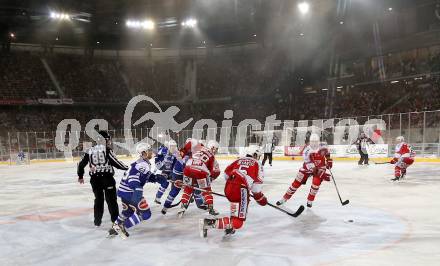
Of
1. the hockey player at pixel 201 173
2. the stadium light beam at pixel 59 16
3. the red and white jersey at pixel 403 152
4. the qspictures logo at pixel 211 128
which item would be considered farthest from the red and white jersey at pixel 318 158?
the stadium light beam at pixel 59 16

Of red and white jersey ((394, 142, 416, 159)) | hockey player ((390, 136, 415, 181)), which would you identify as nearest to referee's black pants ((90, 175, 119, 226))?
hockey player ((390, 136, 415, 181))

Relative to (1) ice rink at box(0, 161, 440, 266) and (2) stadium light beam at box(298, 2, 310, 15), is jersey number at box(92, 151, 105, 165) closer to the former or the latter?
(1) ice rink at box(0, 161, 440, 266)

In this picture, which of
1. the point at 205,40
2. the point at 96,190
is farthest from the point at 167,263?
the point at 205,40

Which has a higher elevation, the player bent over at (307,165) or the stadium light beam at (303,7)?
the stadium light beam at (303,7)

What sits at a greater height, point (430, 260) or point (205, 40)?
point (205, 40)

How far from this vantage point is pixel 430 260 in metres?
4.71

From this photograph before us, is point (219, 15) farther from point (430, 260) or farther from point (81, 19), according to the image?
point (430, 260)

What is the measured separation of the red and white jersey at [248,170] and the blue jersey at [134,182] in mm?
1267

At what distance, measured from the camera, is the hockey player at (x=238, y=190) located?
581 centimetres

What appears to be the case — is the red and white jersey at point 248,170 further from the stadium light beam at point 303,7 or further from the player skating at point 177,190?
the stadium light beam at point 303,7

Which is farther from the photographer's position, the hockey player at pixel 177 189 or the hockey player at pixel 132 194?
the hockey player at pixel 177 189

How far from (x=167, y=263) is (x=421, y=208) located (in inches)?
221

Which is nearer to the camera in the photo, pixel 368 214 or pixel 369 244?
pixel 369 244

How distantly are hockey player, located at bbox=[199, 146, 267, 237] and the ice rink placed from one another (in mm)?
238
